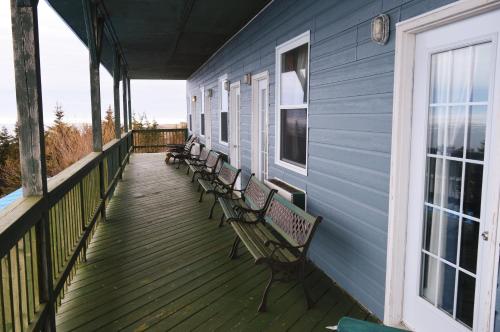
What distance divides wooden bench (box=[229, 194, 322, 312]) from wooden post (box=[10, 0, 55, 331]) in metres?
1.42

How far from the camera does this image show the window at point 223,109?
775 cm

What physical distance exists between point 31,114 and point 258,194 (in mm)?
2648

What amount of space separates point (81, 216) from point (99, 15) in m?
2.89

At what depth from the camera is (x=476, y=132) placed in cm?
189

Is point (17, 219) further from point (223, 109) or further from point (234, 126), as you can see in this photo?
point (223, 109)

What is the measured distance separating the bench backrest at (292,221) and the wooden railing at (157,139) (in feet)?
40.0

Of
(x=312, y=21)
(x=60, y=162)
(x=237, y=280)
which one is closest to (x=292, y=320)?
(x=237, y=280)

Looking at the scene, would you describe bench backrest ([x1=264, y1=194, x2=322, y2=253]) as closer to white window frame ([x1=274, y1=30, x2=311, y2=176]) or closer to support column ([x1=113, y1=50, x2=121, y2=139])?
white window frame ([x1=274, y1=30, x2=311, y2=176])

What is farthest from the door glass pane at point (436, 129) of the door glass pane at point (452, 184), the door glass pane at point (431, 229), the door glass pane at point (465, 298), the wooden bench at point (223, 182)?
the wooden bench at point (223, 182)

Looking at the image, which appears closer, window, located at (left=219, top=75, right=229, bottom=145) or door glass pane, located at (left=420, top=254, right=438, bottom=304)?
door glass pane, located at (left=420, top=254, right=438, bottom=304)

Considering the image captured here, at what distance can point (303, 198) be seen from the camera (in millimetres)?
3824

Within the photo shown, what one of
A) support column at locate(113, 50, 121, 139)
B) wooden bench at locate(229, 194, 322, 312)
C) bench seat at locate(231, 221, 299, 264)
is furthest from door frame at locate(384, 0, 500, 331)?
support column at locate(113, 50, 121, 139)

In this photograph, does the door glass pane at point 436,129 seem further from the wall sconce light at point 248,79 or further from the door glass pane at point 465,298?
the wall sconce light at point 248,79

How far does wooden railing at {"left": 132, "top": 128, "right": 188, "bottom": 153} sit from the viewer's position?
15.5 m
